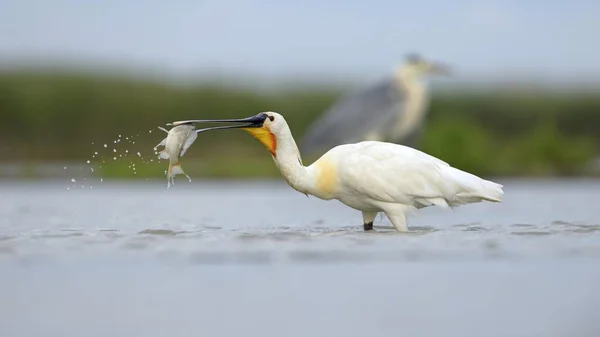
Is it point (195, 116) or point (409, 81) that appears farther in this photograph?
point (195, 116)

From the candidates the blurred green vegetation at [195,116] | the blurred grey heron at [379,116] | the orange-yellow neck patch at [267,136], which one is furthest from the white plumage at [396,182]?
the blurred green vegetation at [195,116]

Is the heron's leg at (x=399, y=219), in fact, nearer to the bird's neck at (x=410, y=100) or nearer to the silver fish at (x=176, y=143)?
the silver fish at (x=176, y=143)

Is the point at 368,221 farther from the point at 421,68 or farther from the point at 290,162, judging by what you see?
the point at 421,68

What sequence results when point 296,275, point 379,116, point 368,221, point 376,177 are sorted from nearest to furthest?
1. point 296,275
2. point 376,177
3. point 368,221
4. point 379,116

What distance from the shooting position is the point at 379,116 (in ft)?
62.0

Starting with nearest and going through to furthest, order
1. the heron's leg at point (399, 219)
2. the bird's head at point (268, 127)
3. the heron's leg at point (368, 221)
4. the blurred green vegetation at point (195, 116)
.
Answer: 1. the heron's leg at point (399, 219)
2. the bird's head at point (268, 127)
3. the heron's leg at point (368, 221)
4. the blurred green vegetation at point (195, 116)

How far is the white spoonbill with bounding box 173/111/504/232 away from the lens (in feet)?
29.3

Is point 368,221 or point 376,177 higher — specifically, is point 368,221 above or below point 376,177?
below

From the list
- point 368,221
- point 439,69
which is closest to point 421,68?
point 439,69

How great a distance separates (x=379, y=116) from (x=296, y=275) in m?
11.6

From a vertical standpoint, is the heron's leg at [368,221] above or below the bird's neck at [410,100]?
below

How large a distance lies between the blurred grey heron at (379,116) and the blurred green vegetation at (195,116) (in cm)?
100

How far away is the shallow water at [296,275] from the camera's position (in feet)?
19.7

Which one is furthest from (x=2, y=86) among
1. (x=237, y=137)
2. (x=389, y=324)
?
(x=389, y=324)
